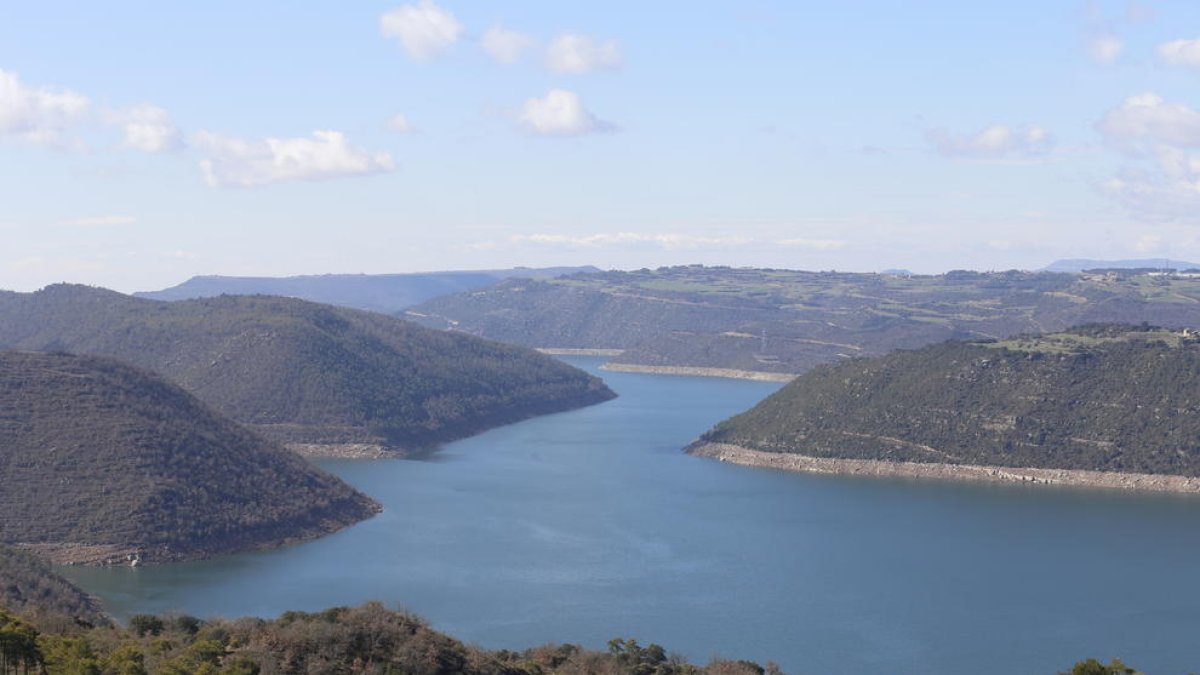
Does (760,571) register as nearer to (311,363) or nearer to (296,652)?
(296,652)

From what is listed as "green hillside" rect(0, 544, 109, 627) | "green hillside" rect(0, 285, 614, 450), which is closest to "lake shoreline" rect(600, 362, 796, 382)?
"green hillside" rect(0, 285, 614, 450)

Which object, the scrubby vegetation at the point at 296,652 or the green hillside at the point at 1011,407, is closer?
the scrubby vegetation at the point at 296,652

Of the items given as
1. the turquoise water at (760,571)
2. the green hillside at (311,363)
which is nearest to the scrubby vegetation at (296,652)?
the turquoise water at (760,571)

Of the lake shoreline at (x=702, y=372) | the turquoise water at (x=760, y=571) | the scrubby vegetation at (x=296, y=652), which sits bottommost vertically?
the turquoise water at (x=760, y=571)

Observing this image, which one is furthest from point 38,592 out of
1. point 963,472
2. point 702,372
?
point 702,372

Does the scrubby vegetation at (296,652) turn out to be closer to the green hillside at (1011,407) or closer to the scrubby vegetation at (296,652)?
the scrubby vegetation at (296,652)

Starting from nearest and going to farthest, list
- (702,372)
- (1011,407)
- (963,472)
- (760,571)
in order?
(760,571) → (963,472) → (1011,407) → (702,372)
